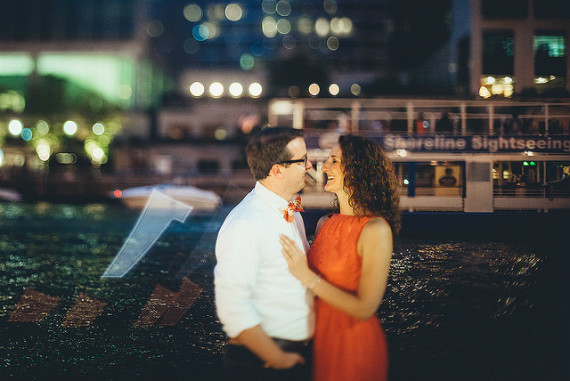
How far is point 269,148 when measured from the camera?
2.65 metres

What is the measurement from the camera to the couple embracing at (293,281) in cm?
243

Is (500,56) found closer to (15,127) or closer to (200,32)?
(15,127)

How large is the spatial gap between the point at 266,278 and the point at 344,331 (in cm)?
54

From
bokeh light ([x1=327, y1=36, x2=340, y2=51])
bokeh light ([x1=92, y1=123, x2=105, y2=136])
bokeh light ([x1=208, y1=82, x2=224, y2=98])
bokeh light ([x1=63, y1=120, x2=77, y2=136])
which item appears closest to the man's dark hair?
bokeh light ([x1=63, y1=120, x2=77, y2=136])

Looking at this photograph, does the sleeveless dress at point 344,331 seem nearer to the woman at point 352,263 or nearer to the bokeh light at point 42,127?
the woman at point 352,263

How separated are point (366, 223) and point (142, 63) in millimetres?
58480

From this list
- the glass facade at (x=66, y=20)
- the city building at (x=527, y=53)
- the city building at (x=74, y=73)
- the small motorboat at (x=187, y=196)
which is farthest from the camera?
the glass facade at (x=66, y=20)

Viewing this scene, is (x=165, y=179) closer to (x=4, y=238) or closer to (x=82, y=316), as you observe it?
(x=4, y=238)

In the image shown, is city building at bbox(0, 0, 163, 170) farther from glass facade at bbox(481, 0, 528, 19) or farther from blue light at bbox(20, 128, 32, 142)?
glass facade at bbox(481, 0, 528, 19)

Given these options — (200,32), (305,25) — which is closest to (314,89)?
(305,25)

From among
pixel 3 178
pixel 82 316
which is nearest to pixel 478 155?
→ pixel 82 316

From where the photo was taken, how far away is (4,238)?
639 inches

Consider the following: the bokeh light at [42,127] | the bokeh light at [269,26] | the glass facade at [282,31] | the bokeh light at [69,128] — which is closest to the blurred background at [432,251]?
the bokeh light at [69,128]

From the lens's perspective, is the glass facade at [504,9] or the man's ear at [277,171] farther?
the glass facade at [504,9]
